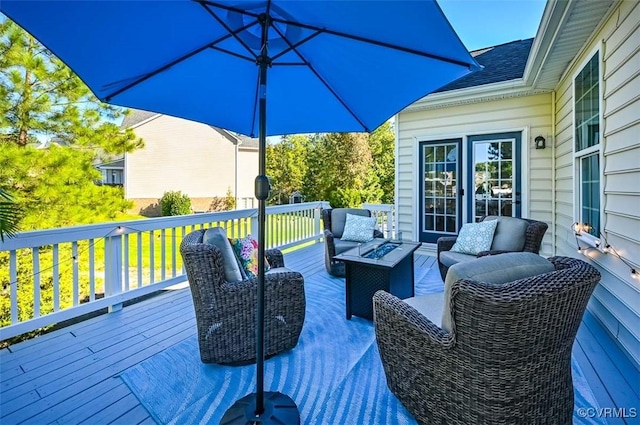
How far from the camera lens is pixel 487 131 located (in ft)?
18.3

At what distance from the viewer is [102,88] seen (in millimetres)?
2076

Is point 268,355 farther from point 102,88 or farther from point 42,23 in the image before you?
point 42,23

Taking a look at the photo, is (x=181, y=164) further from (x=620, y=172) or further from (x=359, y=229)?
(x=620, y=172)

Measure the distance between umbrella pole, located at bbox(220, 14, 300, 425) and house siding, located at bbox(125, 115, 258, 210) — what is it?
1383 cm

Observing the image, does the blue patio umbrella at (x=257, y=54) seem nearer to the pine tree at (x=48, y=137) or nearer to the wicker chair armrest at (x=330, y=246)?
the wicker chair armrest at (x=330, y=246)

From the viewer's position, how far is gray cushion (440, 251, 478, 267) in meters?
3.87

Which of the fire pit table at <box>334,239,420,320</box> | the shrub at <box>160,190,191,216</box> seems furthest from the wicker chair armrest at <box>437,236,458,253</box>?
the shrub at <box>160,190,191,216</box>

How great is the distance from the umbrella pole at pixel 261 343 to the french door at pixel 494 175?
492 cm

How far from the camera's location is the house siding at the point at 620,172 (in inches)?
96.0

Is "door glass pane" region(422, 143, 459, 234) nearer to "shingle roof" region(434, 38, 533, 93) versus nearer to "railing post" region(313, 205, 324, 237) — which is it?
"shingle roof" region(434, 38, 533, 93)

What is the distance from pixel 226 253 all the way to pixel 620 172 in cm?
319

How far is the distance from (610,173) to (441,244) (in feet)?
6.27

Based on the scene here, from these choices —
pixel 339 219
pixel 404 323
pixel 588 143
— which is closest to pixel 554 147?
pixel 588 143

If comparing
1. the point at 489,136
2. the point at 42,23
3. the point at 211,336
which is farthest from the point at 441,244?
the point at 42,23
